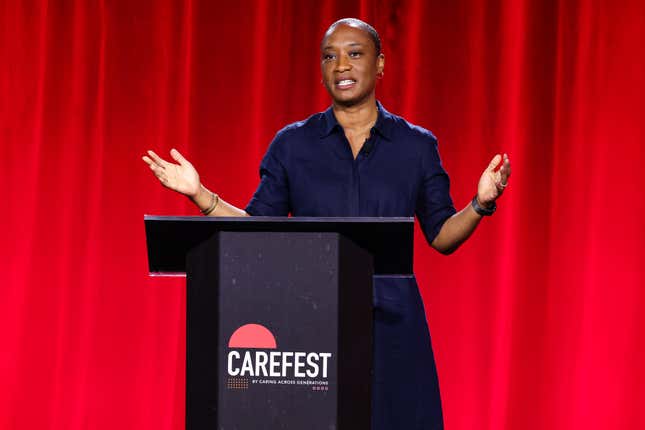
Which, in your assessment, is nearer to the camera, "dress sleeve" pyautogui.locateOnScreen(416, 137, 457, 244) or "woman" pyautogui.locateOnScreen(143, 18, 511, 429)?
"woman" pyautogui.locateOnScreen(143, 18, 511, 429)

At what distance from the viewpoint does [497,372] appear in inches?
135

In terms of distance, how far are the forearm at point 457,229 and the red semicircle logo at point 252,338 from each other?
27.3 inches

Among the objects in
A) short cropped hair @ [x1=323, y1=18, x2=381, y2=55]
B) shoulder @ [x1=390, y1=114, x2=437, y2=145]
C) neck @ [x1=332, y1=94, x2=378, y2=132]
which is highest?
short cropped hair @ [x1=323, y1=18, x2=381, y2=55]

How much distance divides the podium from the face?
0.71 metres

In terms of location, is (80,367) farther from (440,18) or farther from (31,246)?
(440,18)

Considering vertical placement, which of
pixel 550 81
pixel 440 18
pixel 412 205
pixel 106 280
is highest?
pixel 440 18

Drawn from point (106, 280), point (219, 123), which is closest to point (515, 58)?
point (219, 123)

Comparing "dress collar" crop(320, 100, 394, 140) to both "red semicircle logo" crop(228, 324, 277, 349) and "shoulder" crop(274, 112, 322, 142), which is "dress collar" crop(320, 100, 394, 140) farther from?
"red semicircle logo" crop(228, 324, 277, 349)

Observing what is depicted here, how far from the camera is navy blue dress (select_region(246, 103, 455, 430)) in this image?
1.91m

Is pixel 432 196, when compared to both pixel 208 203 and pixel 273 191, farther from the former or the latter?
pixel 208 203

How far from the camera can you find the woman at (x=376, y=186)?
1.91 metres

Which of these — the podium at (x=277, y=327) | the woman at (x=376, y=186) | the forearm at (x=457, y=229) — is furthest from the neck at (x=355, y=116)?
the podium at (x=277, y=327)

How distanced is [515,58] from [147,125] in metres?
1.45

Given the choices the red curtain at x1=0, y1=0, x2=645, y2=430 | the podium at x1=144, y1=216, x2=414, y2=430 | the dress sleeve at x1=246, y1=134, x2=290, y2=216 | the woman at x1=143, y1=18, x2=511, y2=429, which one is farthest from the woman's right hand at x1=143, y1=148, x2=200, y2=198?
the red curtain at x1=0, y1=0, x2=645, y2=430
